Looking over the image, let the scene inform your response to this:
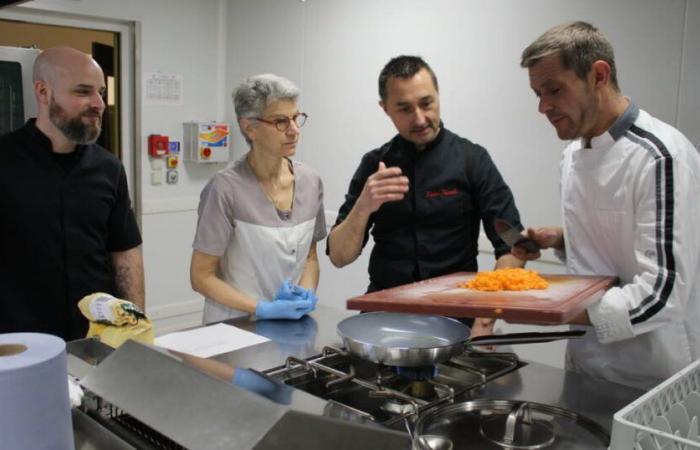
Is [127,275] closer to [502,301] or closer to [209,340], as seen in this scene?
[209,340]

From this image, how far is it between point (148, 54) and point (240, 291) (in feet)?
8.95

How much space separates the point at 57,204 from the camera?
2.03 meters

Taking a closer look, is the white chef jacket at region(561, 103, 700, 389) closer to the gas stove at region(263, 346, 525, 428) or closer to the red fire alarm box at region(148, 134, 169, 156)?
the gas stove at region(263, 346, 525, 428)

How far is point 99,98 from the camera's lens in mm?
2189

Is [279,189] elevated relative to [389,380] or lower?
elevated

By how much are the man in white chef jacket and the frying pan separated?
0.65ft

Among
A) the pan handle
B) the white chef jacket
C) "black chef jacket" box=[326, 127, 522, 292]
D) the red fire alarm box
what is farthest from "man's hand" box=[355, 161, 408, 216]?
the red fire alarm box

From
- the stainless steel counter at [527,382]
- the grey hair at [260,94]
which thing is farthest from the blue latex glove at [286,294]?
the grey hair at [260,94]

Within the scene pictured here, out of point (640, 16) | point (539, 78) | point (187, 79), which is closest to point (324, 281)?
point (187, 79)

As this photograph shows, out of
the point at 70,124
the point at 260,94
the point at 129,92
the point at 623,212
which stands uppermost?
the point at 129,92

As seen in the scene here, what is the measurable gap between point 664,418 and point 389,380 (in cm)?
63

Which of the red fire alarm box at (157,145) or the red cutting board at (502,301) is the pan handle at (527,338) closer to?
the red cutting board at (502,301)

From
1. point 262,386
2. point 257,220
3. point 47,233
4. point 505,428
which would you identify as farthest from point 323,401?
point 47,233

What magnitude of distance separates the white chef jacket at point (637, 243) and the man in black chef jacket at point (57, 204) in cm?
148
